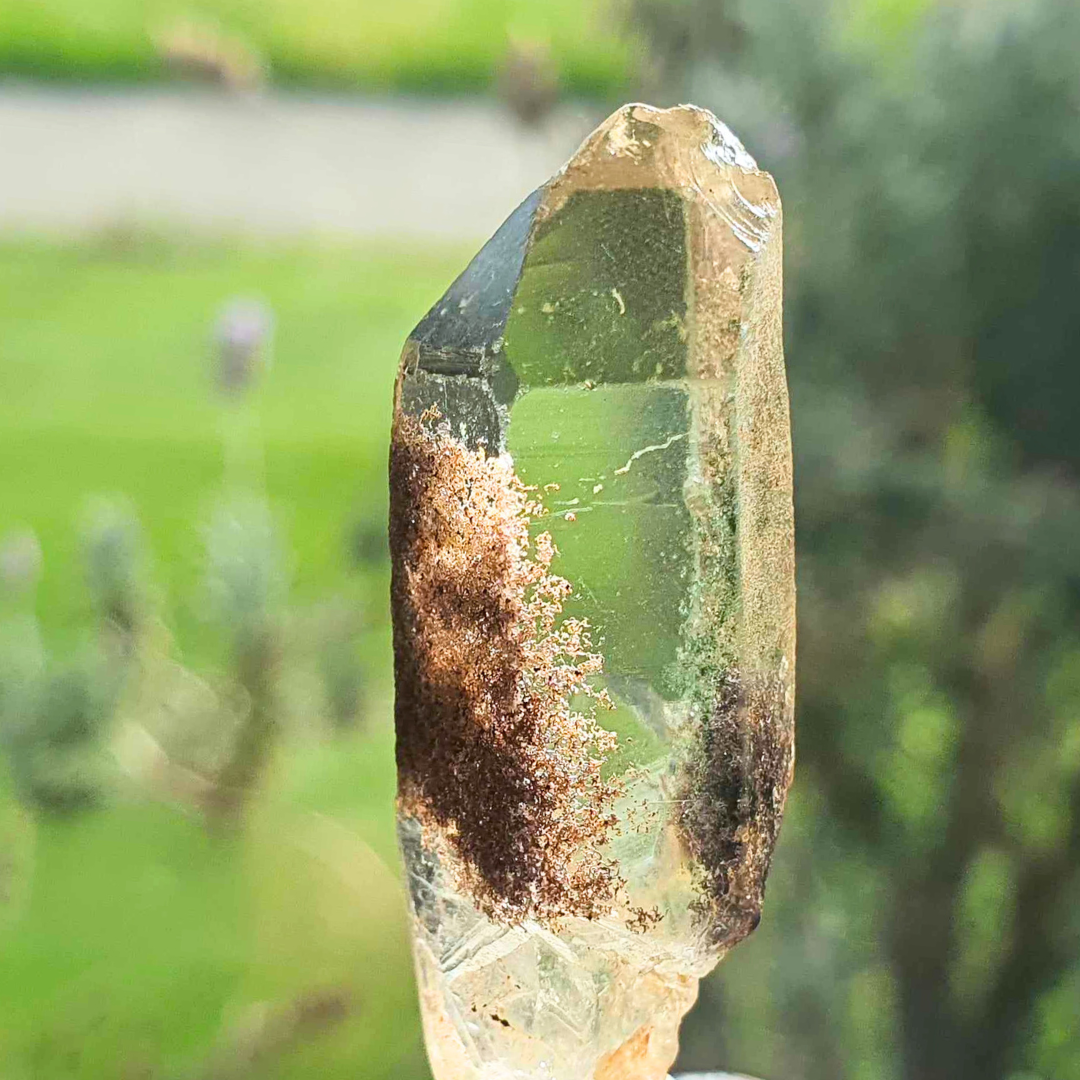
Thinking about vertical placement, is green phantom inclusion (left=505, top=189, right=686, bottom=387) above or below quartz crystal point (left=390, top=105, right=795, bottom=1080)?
above

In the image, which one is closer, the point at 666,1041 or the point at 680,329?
the point at 680,329

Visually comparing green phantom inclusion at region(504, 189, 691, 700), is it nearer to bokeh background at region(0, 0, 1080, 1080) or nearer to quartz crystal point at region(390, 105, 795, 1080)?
quartz crystal point at region(390, 105, 795, 1080)

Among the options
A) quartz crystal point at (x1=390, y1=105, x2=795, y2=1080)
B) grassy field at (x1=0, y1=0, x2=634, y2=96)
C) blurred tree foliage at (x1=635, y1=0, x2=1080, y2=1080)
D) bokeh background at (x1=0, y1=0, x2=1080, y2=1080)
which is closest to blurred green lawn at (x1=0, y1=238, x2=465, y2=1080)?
bokeh background at (x1=0, y1=0, x2=1080, y2=1080)

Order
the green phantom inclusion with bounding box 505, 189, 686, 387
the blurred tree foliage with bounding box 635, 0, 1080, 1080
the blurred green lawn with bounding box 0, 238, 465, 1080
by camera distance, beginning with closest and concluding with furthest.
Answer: the green phantom inclusion with bounding box 505, 189, 686, 387, the blurred tree foliage with bounding box 635, 0, 1080, 1080, the blurred green lawn with bounding box 0, 238, 465, 1080

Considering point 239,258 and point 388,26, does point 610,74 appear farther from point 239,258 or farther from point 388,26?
point 239,258

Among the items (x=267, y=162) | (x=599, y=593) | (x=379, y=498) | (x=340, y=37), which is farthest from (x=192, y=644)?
(x=599, y=593)

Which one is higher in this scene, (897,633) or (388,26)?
(388,26)

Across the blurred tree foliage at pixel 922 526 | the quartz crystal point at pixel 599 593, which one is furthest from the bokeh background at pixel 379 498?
the quartz crystal point at pixel 599 593

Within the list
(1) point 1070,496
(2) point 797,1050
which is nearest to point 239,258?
(1) point 1070,496

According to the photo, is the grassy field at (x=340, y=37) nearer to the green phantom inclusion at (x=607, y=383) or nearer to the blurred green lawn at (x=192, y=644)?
the blurred green lawn at (x=192, y=644)
